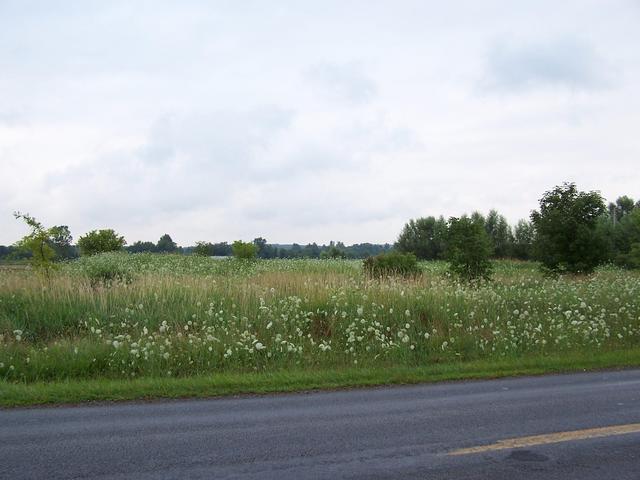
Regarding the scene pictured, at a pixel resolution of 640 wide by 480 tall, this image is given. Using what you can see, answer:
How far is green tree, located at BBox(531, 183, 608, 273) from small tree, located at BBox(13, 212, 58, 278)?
832 inches

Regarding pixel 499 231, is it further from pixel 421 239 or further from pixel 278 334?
pixel 278 334

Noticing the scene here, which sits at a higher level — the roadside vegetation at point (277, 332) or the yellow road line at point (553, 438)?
the roadside vegetation at point (277, 332)

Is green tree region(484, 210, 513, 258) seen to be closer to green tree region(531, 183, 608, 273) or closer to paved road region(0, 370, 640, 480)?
green tree region(531, 183, 608, 273)

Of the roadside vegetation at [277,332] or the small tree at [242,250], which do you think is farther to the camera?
the small tree at [242,250]

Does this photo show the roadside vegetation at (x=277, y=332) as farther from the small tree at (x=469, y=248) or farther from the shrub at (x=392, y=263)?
the shrub at (x=392, y=263)

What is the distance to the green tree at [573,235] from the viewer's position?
27281 millimetres

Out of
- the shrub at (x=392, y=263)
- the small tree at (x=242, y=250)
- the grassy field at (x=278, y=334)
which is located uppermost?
the small tree at (x=242, y=250)

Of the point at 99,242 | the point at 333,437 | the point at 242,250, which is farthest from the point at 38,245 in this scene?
the point at 99,242

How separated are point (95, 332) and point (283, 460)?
23.5 feet

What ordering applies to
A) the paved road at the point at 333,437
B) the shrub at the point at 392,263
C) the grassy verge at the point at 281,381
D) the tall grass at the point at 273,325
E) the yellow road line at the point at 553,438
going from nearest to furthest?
the paved road at the point at 333,437 → the yellow road line at the point at 553,438 → the grassy verge at the point at 281,381 → the tall grass at the point at 273,325 → the shrub at the point at 392,263

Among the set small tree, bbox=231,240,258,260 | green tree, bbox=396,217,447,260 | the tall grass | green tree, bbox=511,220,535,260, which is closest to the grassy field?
the tall grass

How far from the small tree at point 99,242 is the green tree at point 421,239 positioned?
42041 millimetres

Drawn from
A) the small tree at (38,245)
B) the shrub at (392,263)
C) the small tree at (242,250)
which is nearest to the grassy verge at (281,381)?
the small tree at (38,245)

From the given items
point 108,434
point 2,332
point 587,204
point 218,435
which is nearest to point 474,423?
point 218,435
